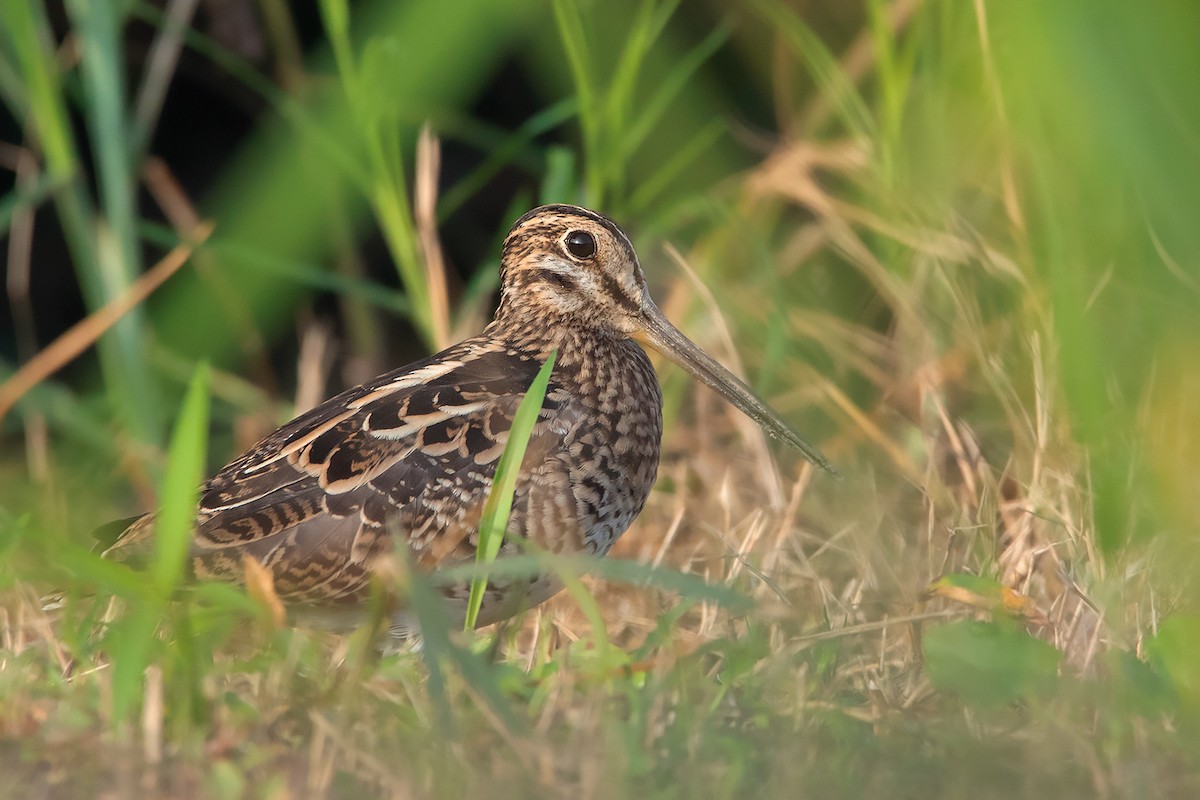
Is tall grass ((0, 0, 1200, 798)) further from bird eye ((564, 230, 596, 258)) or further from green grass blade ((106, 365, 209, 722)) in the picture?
bird eye ((564, 230, 596, 258))

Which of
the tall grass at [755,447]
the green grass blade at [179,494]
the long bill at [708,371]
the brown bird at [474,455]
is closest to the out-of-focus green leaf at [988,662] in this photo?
the tall grass at [755,447]

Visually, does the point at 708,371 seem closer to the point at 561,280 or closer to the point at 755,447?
the point at 561,280

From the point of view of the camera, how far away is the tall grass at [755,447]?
214cm

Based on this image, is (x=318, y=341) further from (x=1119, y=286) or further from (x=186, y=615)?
(x=1119, y=286)

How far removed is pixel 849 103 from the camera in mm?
3895

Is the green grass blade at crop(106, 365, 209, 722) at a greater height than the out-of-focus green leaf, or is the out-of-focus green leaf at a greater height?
the green grass blade at crop(106, 365, 209, 722)

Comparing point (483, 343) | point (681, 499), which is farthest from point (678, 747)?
point (681, 499)

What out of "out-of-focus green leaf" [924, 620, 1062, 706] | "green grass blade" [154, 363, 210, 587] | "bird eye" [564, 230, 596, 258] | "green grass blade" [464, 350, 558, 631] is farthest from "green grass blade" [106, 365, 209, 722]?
"bird eye" [564, 230, 596, 258]

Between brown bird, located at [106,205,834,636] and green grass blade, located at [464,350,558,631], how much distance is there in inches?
3.0

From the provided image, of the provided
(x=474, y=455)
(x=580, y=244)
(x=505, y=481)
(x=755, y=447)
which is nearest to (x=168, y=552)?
(x=505, y=481)

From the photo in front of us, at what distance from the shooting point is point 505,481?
2.59m

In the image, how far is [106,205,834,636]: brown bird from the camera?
2.85 meters

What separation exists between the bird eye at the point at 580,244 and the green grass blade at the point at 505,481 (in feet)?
2.47

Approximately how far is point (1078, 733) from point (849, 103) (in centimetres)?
205
